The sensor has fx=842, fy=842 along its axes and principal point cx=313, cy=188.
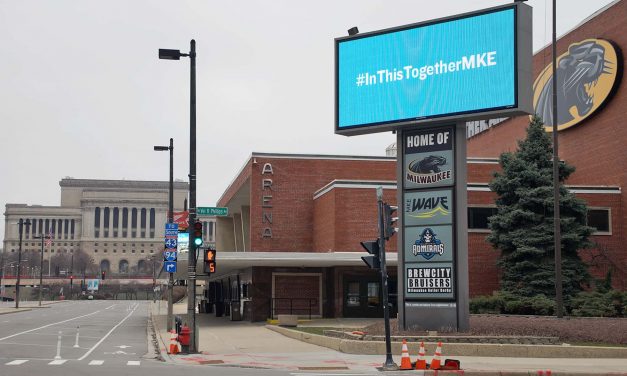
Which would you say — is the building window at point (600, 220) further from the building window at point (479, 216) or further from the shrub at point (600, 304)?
the shrub at point (600, 304)

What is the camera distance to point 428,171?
28.7 m

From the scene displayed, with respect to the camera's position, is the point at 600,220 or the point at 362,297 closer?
the point at 600,220

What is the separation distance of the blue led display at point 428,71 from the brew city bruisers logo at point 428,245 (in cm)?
402

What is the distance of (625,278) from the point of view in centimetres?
4456

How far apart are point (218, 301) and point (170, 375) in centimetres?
4609

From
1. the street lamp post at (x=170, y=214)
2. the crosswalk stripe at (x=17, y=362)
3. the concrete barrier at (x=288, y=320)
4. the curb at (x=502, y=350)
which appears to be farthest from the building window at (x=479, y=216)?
the crosswalk stripe at (x=17, y=362)

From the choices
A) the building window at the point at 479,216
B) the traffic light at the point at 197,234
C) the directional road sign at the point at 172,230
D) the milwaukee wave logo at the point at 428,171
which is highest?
the milwaukee wave logo at the point at 428,171

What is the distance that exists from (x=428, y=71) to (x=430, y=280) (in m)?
7.11

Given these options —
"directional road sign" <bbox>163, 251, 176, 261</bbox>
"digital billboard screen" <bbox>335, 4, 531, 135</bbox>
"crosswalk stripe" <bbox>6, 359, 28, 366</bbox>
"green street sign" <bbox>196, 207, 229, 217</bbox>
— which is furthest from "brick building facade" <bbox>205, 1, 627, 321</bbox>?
"crosswalk stripe" <bbox>6, 359, 28, 366</bbox>

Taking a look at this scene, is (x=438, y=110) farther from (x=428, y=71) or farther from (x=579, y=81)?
(x=579, y=81)

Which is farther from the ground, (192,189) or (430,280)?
(192,189)

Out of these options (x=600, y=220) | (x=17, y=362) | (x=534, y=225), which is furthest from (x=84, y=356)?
(x=600, y=220)

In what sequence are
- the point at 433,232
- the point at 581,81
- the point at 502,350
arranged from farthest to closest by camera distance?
the point at 581,81, the point at 433,232, the point at 502,350

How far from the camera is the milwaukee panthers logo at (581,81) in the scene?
45.6 metres
